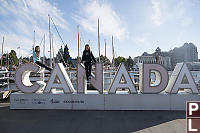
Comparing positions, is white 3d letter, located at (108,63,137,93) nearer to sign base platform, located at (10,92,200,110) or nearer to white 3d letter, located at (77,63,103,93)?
sign base platform, located at (10,92,200,110)

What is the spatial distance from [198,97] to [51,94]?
22.2ft

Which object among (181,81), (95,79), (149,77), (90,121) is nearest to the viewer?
(90,121)

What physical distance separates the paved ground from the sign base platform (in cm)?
32

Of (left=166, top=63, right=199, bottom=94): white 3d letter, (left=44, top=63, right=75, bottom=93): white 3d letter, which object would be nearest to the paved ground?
(left=44, top=63, right=75, bottom=93): white 3d letter

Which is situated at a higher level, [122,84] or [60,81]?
[60,81]

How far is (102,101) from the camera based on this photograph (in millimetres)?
5793

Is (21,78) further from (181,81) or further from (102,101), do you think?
(181,81)

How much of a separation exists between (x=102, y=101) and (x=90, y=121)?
1.41m

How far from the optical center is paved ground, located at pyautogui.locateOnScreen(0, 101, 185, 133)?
3.95 m

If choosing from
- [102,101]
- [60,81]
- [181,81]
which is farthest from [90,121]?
[181,81]

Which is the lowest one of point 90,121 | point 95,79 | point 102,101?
point 90,121

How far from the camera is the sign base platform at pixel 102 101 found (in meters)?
5.70

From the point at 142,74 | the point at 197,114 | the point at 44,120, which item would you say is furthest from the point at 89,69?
the point at 197,114

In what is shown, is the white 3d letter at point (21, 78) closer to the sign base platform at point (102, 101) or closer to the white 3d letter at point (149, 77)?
the sign base platform at point (102, 101)
